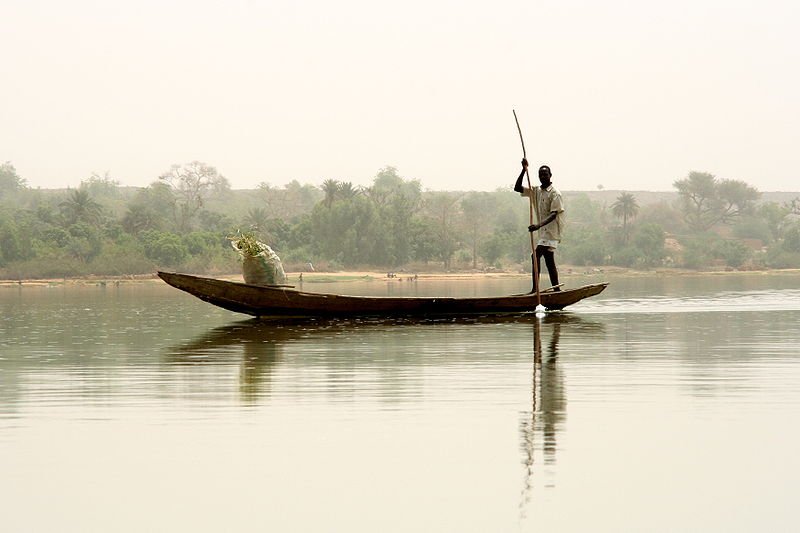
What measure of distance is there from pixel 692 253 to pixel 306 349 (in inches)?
2263

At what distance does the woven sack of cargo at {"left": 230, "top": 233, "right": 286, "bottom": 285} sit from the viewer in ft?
61.6

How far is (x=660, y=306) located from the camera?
23719 mm

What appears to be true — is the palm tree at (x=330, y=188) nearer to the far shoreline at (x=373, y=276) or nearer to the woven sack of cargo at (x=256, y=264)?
the far shoreline at (x=373, y=276)

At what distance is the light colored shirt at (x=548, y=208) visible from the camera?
19.1 meters

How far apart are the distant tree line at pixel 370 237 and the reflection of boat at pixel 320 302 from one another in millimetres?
29661

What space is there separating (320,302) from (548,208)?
3913mm

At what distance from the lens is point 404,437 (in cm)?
738

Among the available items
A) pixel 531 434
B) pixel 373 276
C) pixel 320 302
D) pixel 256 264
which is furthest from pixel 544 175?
pixel 373 276

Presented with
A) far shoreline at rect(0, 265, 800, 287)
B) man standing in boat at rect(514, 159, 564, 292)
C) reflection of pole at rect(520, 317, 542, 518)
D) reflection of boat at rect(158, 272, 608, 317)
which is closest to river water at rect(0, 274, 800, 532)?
reflection of pole at rect(520, 317, 542, 518)

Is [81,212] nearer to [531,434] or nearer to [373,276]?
[373,276]

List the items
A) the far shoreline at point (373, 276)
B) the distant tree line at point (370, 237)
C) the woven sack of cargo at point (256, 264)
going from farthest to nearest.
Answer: the distant tree line at point (370, 237)
the far shoreline at point (373, 276)
the woven sack of cargo at point (256, 264)

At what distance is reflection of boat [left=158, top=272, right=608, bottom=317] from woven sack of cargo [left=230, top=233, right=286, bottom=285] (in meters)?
0.22

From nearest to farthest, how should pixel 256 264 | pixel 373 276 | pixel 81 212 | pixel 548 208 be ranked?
pixel 256 264, pixel 548 208, pixel 373 276, pixel 81 212

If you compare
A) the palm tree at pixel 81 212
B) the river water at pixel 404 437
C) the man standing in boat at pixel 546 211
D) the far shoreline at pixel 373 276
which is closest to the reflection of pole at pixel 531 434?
the river water at pixel 404 437
